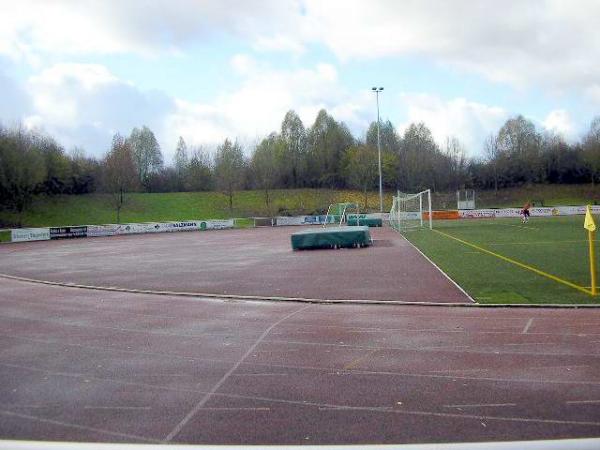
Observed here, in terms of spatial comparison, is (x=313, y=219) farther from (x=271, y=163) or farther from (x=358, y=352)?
(x=358, y=352)

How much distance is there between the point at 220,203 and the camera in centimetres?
8469

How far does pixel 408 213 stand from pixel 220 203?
33715mm

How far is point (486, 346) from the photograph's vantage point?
8.91m

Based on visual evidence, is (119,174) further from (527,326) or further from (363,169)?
(527,326)

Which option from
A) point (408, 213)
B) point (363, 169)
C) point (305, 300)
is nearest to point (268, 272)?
point (305, 300)

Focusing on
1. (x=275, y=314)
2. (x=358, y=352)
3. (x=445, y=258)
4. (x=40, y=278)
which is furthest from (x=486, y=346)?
(x=40, y=278)

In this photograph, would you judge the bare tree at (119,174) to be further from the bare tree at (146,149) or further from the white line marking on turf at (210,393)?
the white line marking on turf at (210,393)

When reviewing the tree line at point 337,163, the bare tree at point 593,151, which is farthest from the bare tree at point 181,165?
the bare tree at point 593,151

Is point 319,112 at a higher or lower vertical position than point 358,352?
higher

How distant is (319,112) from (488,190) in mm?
32237

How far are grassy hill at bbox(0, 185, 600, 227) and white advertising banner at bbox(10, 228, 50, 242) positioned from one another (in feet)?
36.7

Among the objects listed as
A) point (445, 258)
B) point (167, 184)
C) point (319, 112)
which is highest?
point (319, 112)

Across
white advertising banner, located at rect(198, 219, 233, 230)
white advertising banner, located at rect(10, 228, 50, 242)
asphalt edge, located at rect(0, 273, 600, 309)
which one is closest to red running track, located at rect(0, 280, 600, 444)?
asphalt edge, located at rect(0, 273, 600, 309)

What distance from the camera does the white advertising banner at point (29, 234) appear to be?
50.1m
